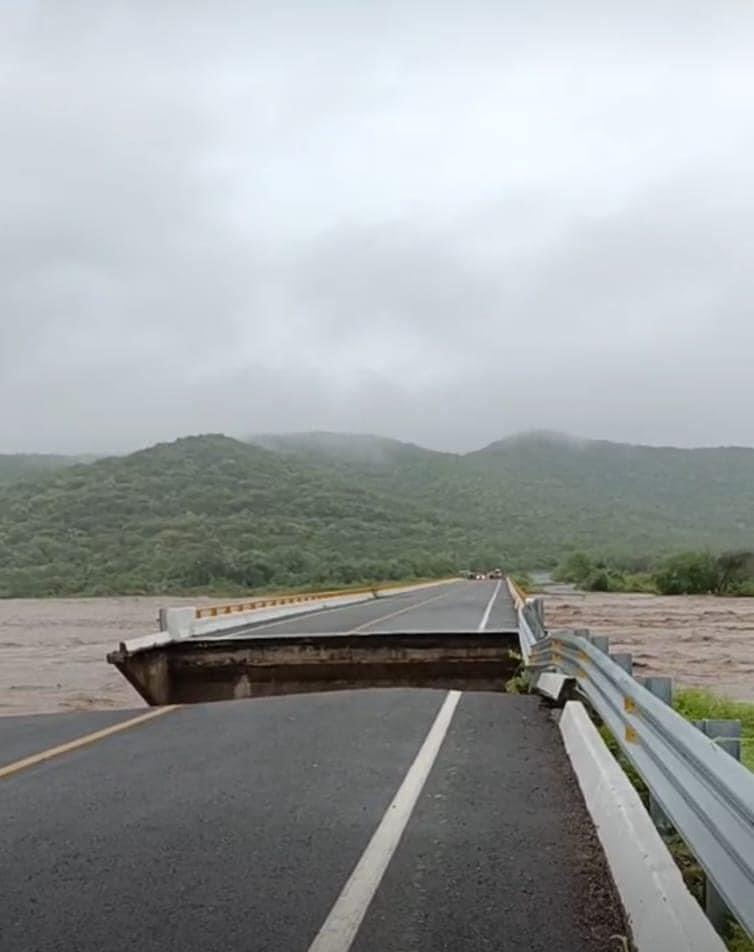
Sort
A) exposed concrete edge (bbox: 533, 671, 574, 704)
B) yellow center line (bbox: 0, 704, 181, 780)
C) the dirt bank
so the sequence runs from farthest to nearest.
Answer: the dirt bank
exposed concrete edge (bbox: 533, 671, 574, 704)
yellow center line (bbox: 0, 704, 181, 780)

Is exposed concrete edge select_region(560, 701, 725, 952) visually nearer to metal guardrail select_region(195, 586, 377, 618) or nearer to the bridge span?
the bridge span

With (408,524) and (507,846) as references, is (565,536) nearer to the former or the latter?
(408,524)

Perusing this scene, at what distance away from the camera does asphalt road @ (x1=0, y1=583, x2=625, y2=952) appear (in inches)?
191

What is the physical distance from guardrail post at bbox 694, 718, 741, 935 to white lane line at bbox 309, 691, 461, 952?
4.52ft

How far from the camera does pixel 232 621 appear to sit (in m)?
24.3

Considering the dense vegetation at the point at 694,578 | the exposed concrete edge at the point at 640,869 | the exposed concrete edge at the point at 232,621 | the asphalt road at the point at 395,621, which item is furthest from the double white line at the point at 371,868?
the dense vegetation at the point at 694,578

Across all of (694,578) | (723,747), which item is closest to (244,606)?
(723,747)

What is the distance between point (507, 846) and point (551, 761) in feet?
9.33

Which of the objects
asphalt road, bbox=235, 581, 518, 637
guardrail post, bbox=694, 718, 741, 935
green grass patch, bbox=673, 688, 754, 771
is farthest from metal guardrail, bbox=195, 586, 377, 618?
guardrail post, bbox=694, 718, 741, 935

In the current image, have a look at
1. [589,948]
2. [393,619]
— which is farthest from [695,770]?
[393,619]

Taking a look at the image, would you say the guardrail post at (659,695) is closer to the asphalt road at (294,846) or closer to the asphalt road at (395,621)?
the asphalt road at (294,846)

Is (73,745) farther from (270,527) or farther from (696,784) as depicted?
(270,527)

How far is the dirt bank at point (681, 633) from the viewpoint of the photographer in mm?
27156

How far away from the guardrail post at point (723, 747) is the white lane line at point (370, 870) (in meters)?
1.38
